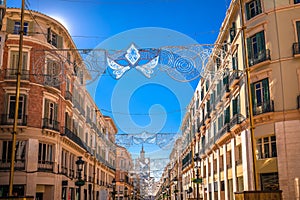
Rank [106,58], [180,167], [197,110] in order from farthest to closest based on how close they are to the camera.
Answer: [180,167]
[197,110]
[106,58]

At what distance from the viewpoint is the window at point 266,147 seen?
827 inches

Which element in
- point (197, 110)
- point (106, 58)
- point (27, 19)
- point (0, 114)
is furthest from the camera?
point (197, 110)

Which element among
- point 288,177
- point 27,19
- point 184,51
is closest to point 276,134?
point 288,177

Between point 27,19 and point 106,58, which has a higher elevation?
point 27,19

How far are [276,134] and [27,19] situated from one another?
19.1 meters

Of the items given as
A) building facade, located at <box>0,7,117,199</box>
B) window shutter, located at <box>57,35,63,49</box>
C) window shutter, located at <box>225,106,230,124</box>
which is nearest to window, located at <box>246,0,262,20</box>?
window shutter, located at <box>225,106,230,124</box>

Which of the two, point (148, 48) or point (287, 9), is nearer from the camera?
point (148, 48)

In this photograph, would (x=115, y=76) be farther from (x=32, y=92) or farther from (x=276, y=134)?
(x=32, y=92)

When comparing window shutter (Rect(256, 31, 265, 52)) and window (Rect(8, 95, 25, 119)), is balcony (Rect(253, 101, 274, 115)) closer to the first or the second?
window shutter (Rect(256, 31, 265, 52))

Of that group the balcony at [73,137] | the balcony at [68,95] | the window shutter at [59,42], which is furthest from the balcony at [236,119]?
the window shutter at [59,42]

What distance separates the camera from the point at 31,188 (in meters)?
25.4

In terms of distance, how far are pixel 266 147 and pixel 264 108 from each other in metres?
2.30

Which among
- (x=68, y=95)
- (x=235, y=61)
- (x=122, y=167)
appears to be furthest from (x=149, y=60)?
(x=122, y=167)

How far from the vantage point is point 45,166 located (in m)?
27.0
